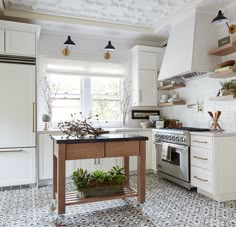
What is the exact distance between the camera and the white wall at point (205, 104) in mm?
3750

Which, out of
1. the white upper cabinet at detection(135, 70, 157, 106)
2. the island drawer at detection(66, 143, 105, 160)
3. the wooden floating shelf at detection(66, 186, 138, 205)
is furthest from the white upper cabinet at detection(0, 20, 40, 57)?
the wooden floating shelf at detection(66, 186, 138, 205)

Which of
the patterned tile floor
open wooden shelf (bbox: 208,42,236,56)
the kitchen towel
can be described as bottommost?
the patterned tile floor

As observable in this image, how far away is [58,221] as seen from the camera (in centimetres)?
249

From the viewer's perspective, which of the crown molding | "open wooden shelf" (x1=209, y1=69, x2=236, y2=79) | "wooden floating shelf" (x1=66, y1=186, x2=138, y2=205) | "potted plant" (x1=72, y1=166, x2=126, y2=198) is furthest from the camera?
the crown molding

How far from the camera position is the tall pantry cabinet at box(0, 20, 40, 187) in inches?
149

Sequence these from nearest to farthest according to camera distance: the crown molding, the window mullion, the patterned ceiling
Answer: the patterned ceiling → the crown molding → the window mullion

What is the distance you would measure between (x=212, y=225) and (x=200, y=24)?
9.96 ft

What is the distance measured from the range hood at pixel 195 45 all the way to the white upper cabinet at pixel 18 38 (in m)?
2.48

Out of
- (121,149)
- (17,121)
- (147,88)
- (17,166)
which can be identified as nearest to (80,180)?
(121,149)

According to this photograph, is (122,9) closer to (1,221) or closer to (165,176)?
(165,176)

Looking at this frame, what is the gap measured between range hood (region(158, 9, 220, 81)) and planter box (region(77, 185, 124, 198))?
219cm

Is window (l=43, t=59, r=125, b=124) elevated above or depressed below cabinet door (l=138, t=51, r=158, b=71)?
below

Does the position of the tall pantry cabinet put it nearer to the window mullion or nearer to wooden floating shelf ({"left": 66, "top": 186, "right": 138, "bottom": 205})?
the window mullion

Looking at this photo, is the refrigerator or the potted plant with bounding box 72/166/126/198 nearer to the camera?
the potted plant with bounding box 72/166/126/198
